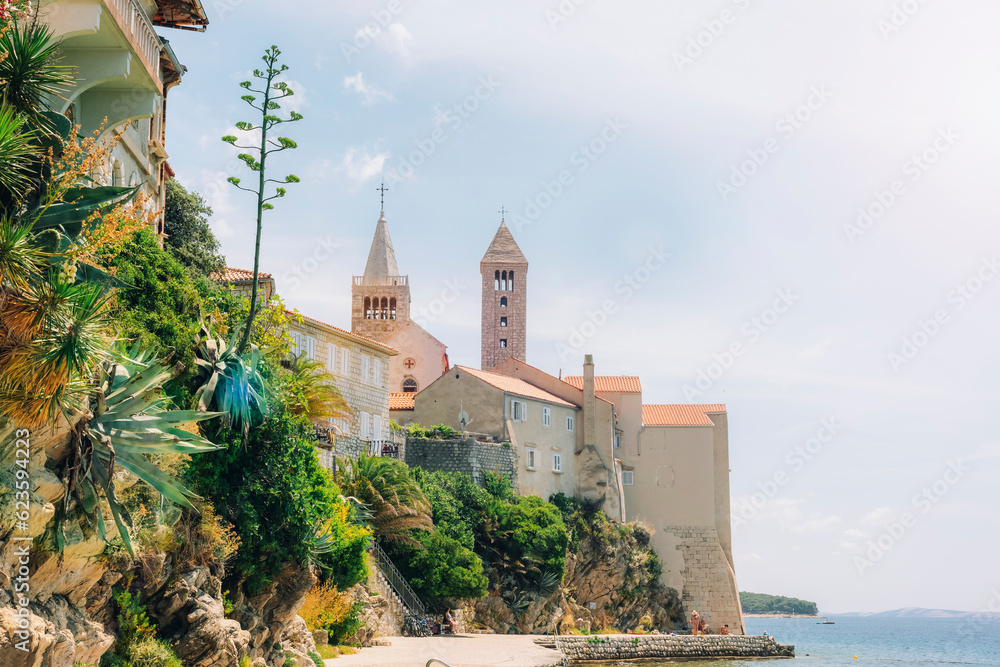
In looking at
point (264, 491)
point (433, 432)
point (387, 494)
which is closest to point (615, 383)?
point (433, 432)

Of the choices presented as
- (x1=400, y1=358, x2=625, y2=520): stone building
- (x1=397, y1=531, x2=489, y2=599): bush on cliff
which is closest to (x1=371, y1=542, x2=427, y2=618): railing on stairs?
(x1=397, y1=531, x2=489, y2=599): bush on cliff

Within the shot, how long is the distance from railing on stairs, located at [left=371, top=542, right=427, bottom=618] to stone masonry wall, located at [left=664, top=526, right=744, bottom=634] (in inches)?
967

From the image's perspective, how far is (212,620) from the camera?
50.1 feet

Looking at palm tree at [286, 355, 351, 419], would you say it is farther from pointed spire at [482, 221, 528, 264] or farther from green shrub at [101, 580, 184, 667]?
pointed spire at [482, 221, 528, 264]

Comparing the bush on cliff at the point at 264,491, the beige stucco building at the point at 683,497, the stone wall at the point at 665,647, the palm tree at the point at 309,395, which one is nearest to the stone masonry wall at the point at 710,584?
the beige stucco building at the point at 683,497

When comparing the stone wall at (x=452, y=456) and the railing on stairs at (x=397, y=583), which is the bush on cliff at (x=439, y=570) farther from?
the stone wall at (x=452, y=456)

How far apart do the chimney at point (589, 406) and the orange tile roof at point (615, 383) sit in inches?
65.0

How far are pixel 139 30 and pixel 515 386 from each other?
32.9 meters

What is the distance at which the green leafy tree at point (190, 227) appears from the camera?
93.8 ft

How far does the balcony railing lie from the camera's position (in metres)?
16.7

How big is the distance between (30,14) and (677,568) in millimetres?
45655

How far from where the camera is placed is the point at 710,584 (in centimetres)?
5203

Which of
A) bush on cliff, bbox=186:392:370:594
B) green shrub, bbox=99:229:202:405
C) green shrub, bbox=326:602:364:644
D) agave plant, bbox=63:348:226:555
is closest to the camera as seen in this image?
agave plant, bbox=63:348:226:555

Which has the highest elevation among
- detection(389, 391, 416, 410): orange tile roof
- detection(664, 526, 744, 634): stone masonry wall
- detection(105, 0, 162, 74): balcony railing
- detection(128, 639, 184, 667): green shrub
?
detection(105, 0, 162, 74): balcony railing
